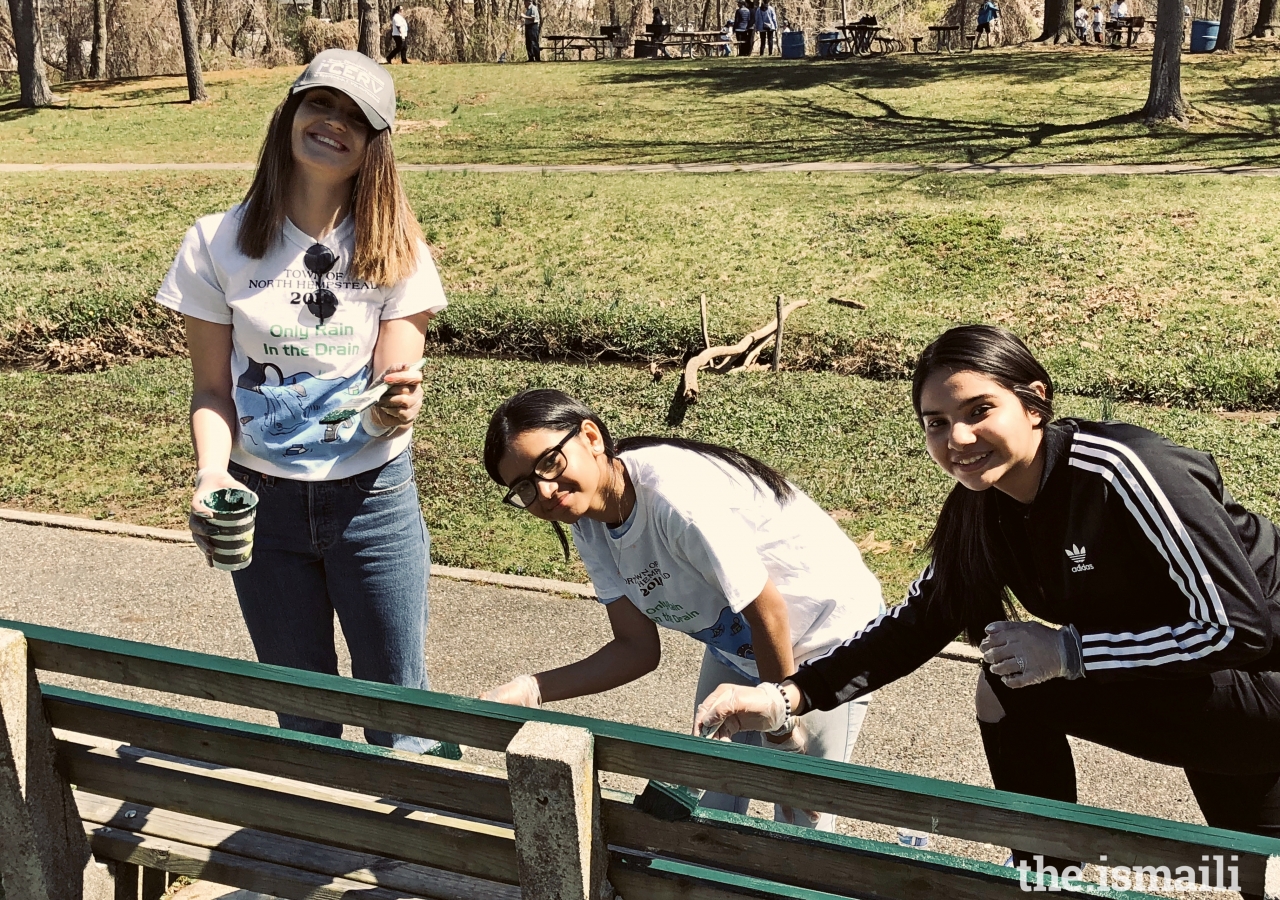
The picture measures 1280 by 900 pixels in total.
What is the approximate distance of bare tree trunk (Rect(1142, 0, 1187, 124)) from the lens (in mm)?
18516

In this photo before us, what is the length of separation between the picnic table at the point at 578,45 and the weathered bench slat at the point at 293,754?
3238 cm

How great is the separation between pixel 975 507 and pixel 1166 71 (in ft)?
61.3

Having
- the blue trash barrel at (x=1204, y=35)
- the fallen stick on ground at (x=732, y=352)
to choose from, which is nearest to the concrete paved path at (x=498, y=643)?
the fallen stick on ground at (x=732, y=352)

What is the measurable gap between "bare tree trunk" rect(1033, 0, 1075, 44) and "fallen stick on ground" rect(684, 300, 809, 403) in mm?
23570

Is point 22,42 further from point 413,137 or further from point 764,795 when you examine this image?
point 764,795

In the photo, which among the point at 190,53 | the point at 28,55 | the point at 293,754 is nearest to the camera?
the point at 293,754

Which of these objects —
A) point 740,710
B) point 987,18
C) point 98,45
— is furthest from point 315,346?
point 987,18

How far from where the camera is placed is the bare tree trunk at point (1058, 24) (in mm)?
30453

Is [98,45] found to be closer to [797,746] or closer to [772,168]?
[772,168]

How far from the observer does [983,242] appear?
40.0 ft

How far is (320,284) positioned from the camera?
9.59 ft

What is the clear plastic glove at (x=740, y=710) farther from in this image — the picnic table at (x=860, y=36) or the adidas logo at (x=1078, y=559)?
the picnic table at (x=860, y=36)

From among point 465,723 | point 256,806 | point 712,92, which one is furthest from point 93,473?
point 712,92

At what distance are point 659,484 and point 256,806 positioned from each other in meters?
1.05
